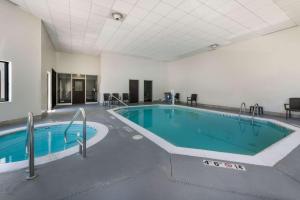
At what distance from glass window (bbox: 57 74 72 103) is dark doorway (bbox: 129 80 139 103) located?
402 centimetres

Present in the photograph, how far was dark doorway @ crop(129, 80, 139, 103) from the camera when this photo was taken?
11.0 meters

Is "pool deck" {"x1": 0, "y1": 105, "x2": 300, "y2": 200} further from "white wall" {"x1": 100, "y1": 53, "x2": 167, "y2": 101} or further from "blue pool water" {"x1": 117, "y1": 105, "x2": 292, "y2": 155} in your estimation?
"white wall" {"x1": 100, "y1": 53, "x2": 167, "y2": 101}

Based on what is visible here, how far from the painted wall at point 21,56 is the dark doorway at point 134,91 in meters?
6.28

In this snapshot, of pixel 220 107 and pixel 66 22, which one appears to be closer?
pixel 66 22

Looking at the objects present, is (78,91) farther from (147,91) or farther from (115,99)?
(147,91)

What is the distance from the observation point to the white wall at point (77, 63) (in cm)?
978

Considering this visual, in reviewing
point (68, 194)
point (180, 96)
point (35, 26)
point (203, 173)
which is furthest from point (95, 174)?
point (180, 96)

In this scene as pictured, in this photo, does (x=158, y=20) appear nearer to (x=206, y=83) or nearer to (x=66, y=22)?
(x=66, y=22)

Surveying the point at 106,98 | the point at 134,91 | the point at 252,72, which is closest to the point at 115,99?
the point at 106,98

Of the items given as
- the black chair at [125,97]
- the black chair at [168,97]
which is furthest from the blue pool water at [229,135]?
the black chair at [168,97]

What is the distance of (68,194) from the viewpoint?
151 centimetres

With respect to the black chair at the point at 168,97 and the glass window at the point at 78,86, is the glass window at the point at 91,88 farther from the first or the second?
the black chair at the point at 168,97

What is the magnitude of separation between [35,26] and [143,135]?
17.0 feet

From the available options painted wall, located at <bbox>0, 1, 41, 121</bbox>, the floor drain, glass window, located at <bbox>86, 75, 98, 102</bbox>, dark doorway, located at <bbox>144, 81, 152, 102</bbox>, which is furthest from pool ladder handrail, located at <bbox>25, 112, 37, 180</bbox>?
dark doorway, located at <bbox>144, 81, 152, 102</bbox>
